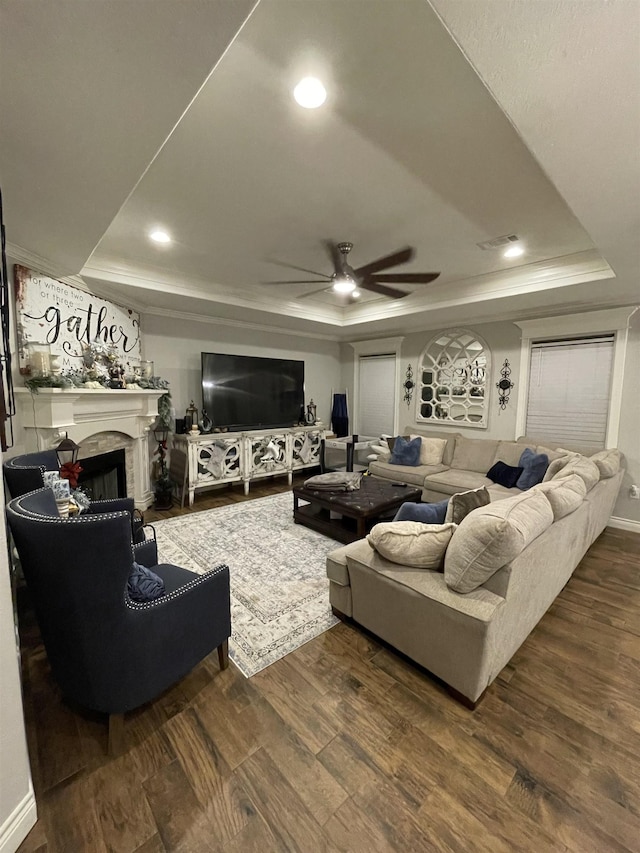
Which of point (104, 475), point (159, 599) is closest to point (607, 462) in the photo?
point (159, 599)

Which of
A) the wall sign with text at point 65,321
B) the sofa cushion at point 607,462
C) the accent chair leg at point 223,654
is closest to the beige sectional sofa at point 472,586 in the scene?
the accent chair leg at point 223,654

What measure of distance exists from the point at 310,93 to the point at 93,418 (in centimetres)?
330

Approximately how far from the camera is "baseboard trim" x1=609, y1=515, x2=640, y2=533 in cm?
377

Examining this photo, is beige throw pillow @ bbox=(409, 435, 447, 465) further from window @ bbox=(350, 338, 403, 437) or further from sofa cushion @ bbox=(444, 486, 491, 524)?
sofa cushion @ bbox=(444, 486, 491, 524)

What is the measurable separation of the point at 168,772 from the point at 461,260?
4.08 metres

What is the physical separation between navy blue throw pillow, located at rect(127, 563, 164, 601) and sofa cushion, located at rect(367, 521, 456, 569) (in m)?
1.12

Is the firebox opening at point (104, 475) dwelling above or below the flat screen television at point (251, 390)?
Result: below

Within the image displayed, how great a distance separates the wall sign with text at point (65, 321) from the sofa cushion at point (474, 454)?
435cm

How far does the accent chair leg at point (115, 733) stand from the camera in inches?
56.1

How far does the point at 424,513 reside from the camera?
2.15m

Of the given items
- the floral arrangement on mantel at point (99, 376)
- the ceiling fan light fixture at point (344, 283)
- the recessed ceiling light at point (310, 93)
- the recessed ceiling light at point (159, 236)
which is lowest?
the floral arrangement on mantel at point (99, 376)

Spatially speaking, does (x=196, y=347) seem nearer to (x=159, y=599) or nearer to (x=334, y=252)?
(x=334, y=252)

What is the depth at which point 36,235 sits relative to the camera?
2346 mm

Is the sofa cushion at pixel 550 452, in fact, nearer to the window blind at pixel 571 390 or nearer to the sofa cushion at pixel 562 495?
the window blind at pixel 571 390
